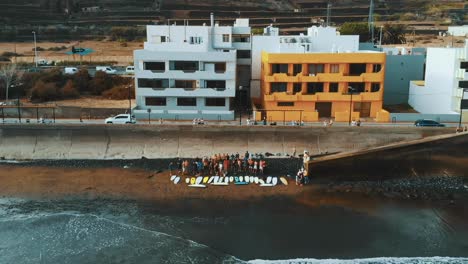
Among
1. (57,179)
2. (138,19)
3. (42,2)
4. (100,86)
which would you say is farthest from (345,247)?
(42,2)

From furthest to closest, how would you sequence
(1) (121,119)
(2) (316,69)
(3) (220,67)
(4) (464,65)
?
1. (3) (220,67)
2. (2) (316,69)
3. (4) (464,65)
4. (1) (121,119)

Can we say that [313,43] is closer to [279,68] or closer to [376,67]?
[279,68]

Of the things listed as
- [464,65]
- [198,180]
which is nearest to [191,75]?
[198,180]

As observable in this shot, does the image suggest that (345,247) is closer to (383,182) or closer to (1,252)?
(383,182)

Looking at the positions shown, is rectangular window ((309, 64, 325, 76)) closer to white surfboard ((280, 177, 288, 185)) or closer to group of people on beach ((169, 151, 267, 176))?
group of people on beach ((169, 151, 267, 176))

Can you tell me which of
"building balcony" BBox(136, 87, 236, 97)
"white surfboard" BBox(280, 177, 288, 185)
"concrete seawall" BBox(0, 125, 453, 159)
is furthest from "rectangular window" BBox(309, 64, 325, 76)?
"white surfboard" BBox(280, 177, 288, 185)

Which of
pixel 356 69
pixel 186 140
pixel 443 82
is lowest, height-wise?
pixel 186 140
